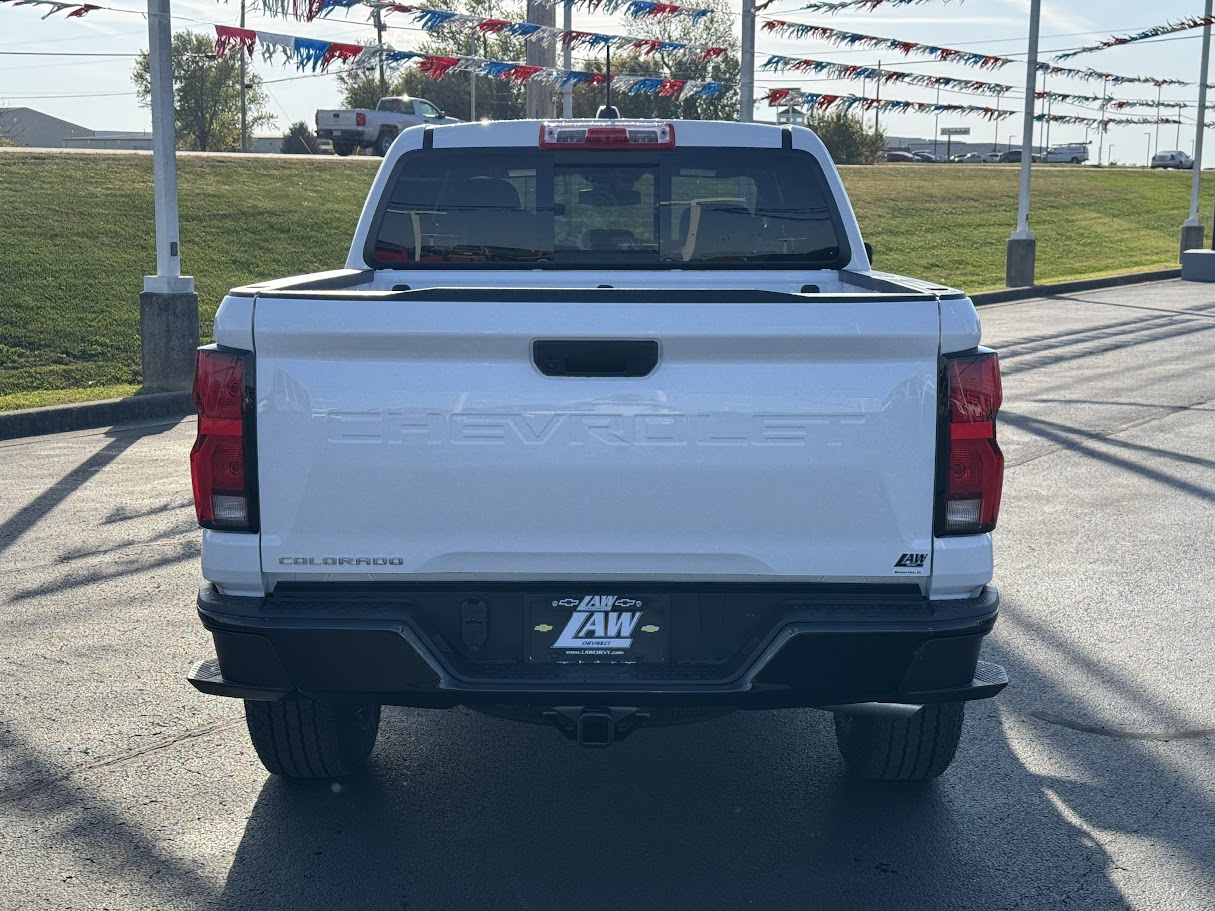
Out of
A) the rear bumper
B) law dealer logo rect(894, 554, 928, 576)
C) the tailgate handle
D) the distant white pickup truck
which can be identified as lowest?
the rear bumper

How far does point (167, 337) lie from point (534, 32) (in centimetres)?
665

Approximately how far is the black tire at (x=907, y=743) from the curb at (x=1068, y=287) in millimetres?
19080

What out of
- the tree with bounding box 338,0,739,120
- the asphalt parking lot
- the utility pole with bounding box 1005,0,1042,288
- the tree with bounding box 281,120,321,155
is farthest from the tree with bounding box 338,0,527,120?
the asphalt parking lot

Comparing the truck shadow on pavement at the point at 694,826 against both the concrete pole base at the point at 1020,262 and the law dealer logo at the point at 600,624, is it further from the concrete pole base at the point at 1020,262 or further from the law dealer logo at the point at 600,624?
the concrete pole base at the point at 1020,262

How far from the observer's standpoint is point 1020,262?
26.3 metres

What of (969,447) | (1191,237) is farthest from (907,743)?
(1191,237)

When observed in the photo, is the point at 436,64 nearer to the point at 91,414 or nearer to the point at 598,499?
the point at 91,414

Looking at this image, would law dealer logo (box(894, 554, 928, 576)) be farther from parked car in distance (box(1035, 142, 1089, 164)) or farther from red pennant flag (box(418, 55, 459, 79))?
parked car in distance (box(1035, 142, 1089, 164))

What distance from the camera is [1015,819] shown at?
424cm

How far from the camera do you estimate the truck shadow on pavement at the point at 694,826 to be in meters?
3.75

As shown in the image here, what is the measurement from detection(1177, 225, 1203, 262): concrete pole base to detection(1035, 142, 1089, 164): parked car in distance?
69.2 m

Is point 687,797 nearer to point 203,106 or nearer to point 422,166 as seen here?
point 422,166

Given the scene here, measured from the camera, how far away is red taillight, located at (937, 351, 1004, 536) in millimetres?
3529

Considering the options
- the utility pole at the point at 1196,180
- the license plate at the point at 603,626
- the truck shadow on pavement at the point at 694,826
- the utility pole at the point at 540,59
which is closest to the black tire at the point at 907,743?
the truck shadow on pavement at the point at 694,826
